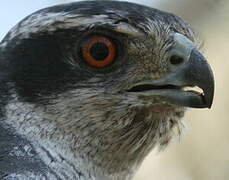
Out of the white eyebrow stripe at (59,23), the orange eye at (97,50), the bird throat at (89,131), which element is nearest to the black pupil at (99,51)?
the orange eye at (97,50)

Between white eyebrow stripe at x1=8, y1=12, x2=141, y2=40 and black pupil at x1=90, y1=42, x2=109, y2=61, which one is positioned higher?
white eyebrow stripe at x1=8, y1=12, x2=141, y2=40

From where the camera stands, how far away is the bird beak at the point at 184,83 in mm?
5379

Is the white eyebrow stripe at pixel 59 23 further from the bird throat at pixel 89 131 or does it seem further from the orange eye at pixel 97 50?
the bird throat at pixel 89 131

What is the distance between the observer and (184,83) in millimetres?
5371

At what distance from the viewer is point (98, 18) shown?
210 inches

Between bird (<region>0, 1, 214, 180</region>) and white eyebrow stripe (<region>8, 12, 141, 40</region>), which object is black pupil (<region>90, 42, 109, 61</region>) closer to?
bird (<region>0, 1, 214, 180</region>)

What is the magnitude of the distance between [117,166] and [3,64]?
1.01m

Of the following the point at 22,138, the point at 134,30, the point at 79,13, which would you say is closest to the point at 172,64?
the point at 134,30

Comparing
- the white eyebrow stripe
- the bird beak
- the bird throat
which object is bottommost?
the bird throat

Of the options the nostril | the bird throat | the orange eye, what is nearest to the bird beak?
the nostril

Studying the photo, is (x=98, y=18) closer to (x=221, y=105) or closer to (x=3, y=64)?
(x=3, y=64)

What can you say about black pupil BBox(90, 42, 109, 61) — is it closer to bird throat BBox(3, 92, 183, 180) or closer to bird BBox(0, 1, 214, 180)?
bird BBox(0, 1, 214, 180)

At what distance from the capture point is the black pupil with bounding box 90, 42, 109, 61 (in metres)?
5.36

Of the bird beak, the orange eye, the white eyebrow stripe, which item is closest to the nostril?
the bird beak
